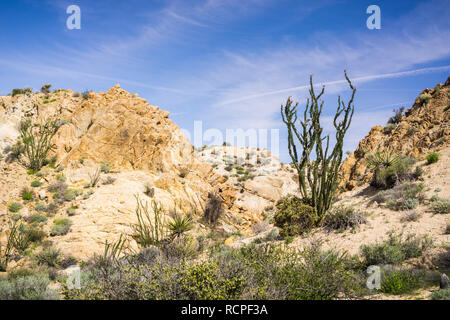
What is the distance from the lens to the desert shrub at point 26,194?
13470mm

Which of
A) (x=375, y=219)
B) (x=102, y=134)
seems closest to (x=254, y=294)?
(x=375, y=219)

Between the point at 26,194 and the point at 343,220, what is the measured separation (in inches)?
602

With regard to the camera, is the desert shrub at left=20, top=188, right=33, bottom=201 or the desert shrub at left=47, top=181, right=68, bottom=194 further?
the desert shrub at left=47, top=181, right=68, bottom=194

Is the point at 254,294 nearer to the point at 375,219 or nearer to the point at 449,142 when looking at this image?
the point at 375,219

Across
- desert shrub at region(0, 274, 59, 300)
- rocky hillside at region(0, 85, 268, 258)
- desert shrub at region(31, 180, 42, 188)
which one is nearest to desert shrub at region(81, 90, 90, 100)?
rocky hillside at region(0, 85, 268, 258)

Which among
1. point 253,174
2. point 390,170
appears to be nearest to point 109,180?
point 390,170

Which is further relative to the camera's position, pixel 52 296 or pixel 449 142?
pixel 449 142

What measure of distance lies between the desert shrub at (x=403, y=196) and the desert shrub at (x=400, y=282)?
200 inches

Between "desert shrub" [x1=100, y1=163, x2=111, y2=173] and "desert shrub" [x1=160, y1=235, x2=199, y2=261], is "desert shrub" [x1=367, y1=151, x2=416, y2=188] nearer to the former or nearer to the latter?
"desert shrub" [x1=160, y1=235, x2=199, y2=261]

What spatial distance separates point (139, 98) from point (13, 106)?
9.59 m

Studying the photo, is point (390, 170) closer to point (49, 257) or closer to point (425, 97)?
point (425, 97)

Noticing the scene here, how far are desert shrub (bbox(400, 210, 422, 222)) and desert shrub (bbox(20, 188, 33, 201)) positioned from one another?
55.6 feet

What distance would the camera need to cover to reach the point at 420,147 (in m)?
16.0

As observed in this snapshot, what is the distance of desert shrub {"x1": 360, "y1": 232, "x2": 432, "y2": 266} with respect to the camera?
23.0 feet
